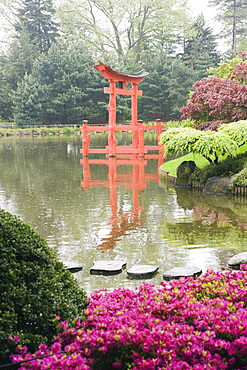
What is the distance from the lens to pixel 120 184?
487 inches

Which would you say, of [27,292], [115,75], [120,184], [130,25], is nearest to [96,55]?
[130,25]

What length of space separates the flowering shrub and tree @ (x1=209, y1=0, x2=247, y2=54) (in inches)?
1904

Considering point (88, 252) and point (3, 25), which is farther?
point (3, 25)

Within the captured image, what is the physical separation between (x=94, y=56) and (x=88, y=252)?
46.5m

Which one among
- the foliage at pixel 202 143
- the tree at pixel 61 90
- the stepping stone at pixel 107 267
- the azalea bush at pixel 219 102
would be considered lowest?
the stepping stone at pixel 107 267

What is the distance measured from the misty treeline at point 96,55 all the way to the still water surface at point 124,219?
31190 millimetres

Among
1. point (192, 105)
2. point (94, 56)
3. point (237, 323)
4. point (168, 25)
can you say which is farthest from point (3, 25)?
point (237, 323)

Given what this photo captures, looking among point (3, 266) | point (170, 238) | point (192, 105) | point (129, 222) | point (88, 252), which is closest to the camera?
point (3, 266)

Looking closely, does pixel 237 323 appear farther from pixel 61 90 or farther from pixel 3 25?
pixel 3 25

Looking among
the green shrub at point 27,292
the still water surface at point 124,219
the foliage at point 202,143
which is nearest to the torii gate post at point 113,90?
the still water surface at point 124,219

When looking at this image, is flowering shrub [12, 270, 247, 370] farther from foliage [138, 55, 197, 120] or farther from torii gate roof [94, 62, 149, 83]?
foliage [138, 55, 197, 120]

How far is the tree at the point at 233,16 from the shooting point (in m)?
48.3

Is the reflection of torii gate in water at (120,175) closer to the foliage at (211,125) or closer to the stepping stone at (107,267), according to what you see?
the stepping stone at (107,267)

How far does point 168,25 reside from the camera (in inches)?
1946
